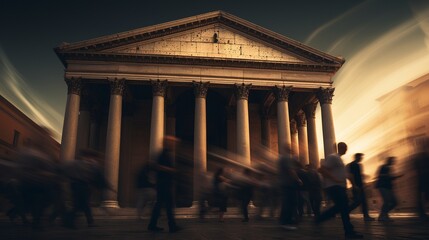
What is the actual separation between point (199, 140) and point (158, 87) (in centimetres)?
421

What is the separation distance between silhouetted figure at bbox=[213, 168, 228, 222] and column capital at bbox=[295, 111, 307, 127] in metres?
17.1

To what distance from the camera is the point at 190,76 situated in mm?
21484

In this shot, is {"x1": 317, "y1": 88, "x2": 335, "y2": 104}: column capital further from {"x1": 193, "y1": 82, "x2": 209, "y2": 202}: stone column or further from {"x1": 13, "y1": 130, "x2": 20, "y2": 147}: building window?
{"x1": 13, "y1": 130, "x2": 20, "y2": 147}: building window

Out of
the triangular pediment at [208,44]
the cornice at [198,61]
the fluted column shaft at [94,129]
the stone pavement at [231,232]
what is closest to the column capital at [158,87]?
the cornice at [198,61]

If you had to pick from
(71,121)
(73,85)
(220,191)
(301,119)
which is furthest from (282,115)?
(73,85)

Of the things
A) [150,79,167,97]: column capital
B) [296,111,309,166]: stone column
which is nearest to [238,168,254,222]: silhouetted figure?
[150,79,167,97]: column capital

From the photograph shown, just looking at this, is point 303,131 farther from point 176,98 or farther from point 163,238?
point 163,238

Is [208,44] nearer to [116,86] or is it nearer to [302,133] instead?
[116,86]

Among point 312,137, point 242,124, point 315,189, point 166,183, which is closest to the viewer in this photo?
point 166,183

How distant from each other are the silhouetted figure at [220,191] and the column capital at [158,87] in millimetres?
10354

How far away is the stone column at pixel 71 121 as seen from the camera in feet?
64.0

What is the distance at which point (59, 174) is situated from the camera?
7871mm

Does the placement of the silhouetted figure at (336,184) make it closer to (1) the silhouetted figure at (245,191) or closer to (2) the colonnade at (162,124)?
(1) the silhouetted figure at (245,191)

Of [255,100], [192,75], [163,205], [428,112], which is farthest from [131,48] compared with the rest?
[428,112]
